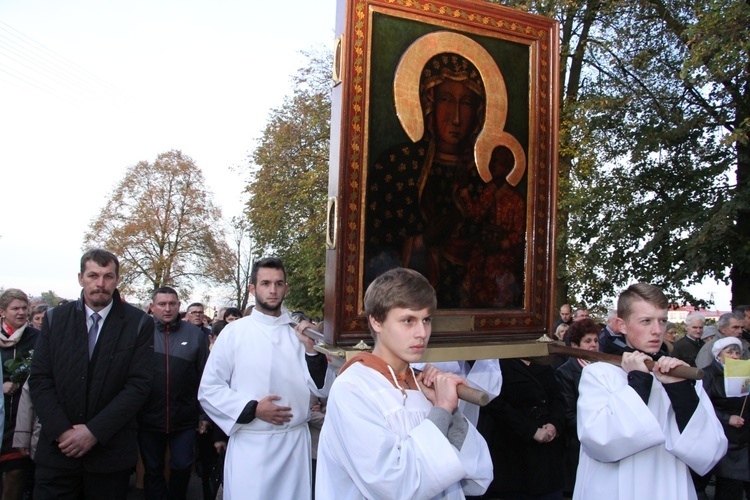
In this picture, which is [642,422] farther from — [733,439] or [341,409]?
[733,439]

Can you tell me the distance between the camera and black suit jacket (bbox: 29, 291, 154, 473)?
448 centimetres

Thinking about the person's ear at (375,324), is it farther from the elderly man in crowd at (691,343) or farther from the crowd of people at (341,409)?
the elderly man in crowd at (691,343)

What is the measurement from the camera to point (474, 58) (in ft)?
13.8

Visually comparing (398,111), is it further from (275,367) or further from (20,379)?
(20,379)

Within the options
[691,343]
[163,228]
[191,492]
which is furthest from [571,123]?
[163,228]

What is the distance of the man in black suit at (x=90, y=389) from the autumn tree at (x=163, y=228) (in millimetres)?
29709

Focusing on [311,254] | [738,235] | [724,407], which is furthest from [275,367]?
[311,254]

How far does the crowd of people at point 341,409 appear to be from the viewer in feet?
8.89

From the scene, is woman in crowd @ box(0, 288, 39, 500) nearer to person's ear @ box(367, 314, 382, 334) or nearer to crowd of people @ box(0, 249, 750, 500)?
crowd of people @ box(0, 249, 750, 500)

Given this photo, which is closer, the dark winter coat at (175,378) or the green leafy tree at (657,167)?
the dark winter coat at (175,378)

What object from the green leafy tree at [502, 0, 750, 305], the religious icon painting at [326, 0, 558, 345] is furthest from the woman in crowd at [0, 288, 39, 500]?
the green leafy tree at [502, 0, 750, 305]

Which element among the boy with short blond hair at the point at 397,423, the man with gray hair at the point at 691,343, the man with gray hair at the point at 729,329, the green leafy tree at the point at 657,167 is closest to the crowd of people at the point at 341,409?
the boy with short blond hair at the point at 397,423

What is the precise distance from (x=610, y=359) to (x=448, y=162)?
148 centimetres

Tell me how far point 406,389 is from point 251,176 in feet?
72.8
